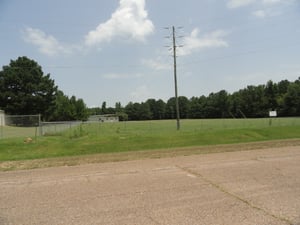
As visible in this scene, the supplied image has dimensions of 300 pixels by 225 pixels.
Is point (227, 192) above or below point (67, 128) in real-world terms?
below

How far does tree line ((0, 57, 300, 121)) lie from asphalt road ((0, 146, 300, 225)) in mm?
49928

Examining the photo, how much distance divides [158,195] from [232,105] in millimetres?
123462

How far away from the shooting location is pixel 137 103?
159m

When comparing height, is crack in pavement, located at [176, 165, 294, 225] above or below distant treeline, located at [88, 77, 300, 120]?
below

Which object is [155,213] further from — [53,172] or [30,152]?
[30,152]

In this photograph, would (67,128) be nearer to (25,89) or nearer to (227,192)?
(25,89)

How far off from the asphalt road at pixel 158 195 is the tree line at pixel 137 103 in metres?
49.9

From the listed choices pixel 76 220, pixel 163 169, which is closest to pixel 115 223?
pixel 76 220

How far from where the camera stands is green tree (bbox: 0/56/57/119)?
5467 cm

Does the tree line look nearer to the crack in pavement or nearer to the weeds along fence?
the weeds along fence

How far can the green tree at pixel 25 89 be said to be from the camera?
2152 inches

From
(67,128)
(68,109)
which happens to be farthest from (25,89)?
(67,128)

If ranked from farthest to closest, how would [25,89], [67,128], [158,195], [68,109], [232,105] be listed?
[232,105]
[68,109]
[25,89]
[67,128]
[158,195]

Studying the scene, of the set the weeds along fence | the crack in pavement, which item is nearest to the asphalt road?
the crack in pavement
